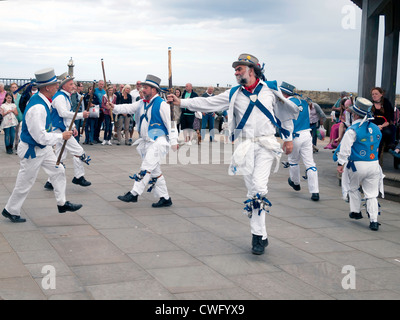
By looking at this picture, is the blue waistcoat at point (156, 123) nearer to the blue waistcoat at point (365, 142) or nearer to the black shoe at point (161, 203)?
the black shoe at point (161, 203)

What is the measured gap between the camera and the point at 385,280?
5387 mm

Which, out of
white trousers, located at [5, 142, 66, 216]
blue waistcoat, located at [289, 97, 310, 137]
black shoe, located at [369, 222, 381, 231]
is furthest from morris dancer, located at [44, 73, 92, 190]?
black shoe, located at [369, 222, 381, 231]

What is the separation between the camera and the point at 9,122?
14.6 m

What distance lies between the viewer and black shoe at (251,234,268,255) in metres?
6.05

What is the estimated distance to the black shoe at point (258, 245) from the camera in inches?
238

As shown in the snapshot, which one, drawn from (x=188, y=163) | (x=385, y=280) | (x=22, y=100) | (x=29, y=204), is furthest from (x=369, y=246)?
(x=22, y=100)

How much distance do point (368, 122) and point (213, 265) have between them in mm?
3313

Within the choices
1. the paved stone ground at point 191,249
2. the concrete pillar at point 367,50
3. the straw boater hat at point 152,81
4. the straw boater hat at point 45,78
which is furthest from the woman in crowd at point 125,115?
the straw boater hat at point 45,78

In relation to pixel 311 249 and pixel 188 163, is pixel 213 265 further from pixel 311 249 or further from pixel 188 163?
pixel 188 163

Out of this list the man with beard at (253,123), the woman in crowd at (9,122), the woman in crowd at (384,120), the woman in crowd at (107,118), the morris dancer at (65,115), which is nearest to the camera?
the man with beard at (253,123)

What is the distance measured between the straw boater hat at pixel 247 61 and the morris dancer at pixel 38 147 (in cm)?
219

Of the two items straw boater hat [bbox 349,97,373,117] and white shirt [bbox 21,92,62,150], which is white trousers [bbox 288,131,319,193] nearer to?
straw boater hat [bbox 349,97,373,117]

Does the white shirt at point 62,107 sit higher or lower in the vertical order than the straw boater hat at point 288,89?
lower

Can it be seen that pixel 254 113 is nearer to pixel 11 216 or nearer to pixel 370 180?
pixel 370 180
